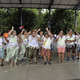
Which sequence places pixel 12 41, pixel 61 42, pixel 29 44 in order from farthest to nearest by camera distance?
pixel 61 42
pixel 29 44
pixel 12 41

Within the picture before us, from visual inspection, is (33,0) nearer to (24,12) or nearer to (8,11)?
(24,12)

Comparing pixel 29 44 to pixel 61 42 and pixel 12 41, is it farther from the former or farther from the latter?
pixel 61 42

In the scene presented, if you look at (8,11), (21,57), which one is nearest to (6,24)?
(8,11)

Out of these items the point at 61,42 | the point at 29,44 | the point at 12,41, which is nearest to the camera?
the point at 12,41

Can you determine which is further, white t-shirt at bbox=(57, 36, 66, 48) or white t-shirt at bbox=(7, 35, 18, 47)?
white t-shirt at bbox=(57, 36, 66, 48)

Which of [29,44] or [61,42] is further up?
[61,42]

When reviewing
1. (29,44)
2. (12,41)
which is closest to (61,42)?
(29,44)

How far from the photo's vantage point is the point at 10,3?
10891 mm

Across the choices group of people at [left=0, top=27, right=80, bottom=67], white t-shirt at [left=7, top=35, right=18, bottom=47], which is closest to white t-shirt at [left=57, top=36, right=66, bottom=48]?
group of people at [left=0, top=27, right=80, bottom=67]

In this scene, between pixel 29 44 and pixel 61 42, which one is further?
pixel 61 42

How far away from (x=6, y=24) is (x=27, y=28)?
146 inches

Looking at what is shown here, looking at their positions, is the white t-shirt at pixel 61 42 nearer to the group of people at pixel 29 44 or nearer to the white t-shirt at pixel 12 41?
the group of people at pixel 29 44

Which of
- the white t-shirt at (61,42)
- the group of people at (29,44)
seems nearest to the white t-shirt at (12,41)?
the group of people at (29,44)

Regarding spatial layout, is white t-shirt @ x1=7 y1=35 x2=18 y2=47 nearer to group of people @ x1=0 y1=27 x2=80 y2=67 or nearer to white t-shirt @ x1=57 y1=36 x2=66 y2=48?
group of people @ x1=0 y1=27 x2=80 y2=67
